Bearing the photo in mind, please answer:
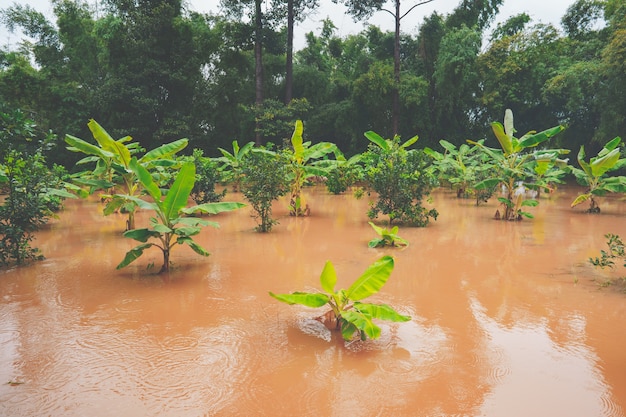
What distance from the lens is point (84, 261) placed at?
20.5ft

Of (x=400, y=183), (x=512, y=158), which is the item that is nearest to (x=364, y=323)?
(x=400, y=183)

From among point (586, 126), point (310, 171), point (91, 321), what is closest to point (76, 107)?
point (310, 171)

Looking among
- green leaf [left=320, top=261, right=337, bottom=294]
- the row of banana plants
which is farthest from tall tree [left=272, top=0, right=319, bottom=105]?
green leaf [left=320, top=261, right=337, bottom=294]

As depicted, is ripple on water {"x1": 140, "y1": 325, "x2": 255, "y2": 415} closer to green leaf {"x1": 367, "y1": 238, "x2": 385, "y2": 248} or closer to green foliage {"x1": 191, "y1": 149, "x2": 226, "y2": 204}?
green leaf {"x1": 367, "y1": 238, "x2": 385, "y2": 248}

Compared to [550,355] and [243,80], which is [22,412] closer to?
[550,355]

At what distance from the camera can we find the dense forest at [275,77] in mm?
19047

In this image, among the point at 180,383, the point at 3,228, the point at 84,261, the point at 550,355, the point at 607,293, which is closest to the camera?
the point at 180,383

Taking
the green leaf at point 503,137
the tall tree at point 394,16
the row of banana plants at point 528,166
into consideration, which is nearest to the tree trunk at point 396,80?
the tall tree at point 394,16

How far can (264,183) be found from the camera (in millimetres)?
8141

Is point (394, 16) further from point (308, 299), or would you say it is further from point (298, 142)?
point (308, 299)

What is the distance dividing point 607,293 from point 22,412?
17.9 ft

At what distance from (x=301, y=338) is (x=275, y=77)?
2185 cm

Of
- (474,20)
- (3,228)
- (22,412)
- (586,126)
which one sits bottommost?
(22,412)

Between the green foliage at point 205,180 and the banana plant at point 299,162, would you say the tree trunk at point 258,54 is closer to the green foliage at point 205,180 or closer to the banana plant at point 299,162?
the green foliage at point 205,180
